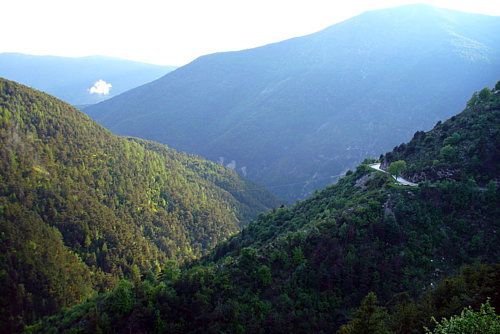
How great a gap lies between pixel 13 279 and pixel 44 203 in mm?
28140

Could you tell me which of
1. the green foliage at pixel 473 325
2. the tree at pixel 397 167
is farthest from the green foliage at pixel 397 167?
the green foliage at pixel 473 325

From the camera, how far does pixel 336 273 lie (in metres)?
36.1

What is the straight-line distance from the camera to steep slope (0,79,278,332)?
215ft

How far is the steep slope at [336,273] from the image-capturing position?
3209 cm

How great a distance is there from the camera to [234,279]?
119 ft

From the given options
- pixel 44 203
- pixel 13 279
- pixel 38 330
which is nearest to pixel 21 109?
pixel 44 203

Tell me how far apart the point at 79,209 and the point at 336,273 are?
8055cm

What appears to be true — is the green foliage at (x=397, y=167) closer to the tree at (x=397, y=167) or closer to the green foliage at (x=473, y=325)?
the tree at (x=397, y=167)

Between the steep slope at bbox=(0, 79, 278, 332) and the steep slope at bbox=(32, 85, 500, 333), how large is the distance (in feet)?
78.2

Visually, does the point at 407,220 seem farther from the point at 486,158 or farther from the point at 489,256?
the point at 486,158

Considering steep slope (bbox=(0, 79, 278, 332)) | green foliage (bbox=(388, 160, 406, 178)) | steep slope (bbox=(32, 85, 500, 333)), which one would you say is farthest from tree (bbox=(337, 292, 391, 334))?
steep slope (bbox=(0, 79, 278, 332))

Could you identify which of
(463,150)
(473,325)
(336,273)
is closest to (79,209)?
(336,273)

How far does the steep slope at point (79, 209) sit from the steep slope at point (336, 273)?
78.2 ft

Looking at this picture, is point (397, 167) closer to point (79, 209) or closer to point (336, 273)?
point (336, 273)
